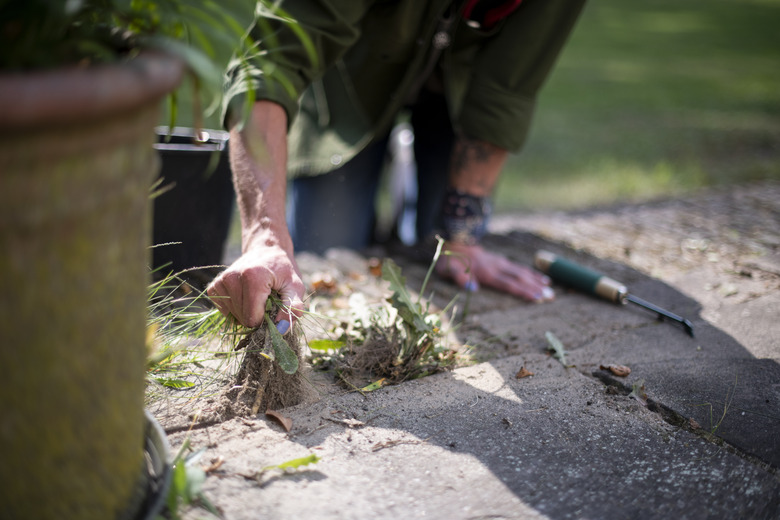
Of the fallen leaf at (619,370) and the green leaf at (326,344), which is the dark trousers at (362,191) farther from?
the fallen leaf at (619,370)

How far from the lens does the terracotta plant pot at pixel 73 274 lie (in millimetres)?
707

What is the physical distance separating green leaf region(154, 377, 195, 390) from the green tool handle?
4.63ft

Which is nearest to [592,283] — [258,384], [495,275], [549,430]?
[495,275]

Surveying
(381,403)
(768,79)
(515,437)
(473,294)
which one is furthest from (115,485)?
(768,79)

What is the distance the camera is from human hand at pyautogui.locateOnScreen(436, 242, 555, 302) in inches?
90.0

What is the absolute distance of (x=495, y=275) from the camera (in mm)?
2354

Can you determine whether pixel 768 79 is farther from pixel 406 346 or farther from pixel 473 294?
pixel 406 346

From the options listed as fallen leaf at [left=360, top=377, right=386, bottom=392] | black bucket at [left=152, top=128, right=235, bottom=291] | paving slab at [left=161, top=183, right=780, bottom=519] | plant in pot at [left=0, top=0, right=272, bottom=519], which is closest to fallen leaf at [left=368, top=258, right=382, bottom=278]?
paving slab at [left=161, top=183, right=780, bottom=519]

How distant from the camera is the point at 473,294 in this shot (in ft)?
7.55

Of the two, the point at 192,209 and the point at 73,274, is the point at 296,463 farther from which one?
the point at 192,209

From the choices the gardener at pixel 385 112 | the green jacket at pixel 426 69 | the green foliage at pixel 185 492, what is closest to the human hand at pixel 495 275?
the gardener at pixel 385 112

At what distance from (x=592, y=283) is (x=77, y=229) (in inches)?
72.5

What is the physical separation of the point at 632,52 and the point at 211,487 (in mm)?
11206

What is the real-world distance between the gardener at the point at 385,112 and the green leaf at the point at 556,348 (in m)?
0.35
